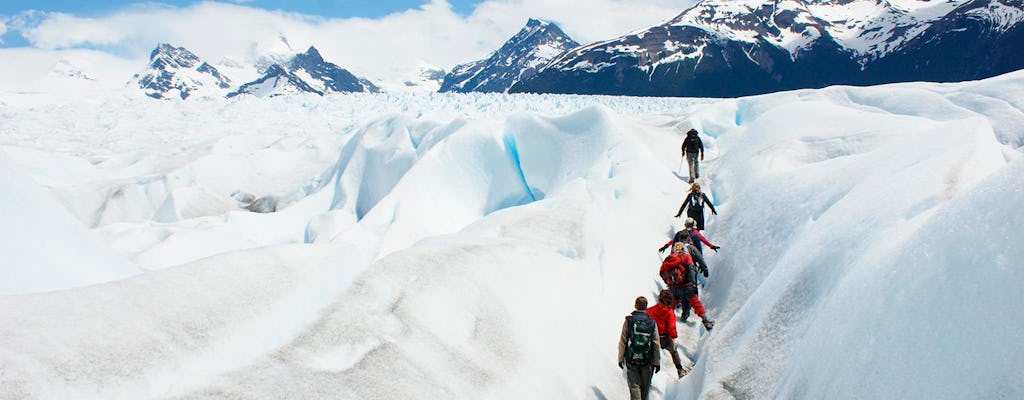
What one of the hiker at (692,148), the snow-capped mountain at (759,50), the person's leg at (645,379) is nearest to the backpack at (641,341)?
the person's leg at (645,379)

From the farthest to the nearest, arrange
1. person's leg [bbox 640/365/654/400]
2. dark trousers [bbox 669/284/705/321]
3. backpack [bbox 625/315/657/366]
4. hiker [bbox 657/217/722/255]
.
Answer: hiker [bbox 657/217/722/255], dark trousers [bbox 669/284/705/321], person's leg [bbox 640/365/654/400], backpack [bbox 625/315/657/366]

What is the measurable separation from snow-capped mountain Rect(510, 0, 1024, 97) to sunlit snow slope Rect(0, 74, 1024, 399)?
136295 millimetres

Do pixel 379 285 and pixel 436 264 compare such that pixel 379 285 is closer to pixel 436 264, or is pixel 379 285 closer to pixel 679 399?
pixel 436 264

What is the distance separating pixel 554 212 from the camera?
9.61m

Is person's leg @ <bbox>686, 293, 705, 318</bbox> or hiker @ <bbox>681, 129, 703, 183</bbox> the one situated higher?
hiker @ <bbox>681, 129, 703, 183</bbox>

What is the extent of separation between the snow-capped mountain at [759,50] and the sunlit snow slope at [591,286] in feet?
447

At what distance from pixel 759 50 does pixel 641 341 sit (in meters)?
159

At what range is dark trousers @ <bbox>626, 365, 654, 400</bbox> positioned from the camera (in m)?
5.88

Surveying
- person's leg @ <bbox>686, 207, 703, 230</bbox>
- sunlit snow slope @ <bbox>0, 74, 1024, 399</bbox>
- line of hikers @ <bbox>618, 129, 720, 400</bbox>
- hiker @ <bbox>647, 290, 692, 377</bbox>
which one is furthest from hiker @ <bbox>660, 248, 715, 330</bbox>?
person's leg @ <bbox>686, 207, 703, 230</bbox>

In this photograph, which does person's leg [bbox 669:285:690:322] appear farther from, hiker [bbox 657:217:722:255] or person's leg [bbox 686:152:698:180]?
person's leg [bbox 686:152:698:180]

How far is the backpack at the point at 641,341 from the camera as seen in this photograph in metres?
5.76

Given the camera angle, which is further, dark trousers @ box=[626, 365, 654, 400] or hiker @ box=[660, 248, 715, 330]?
hiker @ box=[660, 248, 715, 330]

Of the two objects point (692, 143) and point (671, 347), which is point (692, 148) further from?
point (671, 347)

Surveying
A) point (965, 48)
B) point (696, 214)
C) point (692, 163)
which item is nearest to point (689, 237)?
point (696, 214)
